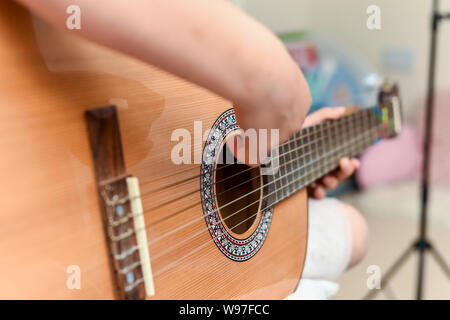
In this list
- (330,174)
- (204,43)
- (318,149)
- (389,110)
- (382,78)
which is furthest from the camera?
(382,78)

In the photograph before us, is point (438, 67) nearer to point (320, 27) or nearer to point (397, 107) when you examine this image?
point (320, 27)

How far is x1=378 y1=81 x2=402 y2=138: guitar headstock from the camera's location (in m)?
0.94

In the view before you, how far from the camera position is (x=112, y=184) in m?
0.40

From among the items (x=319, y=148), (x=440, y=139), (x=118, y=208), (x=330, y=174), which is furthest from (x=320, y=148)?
(x=440, y=139)

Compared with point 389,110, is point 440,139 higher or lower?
lower

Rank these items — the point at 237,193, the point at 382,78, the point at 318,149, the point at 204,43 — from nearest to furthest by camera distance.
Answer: the point at 204,43, the point at 237,193, the point at 318,149, the point at 382,78

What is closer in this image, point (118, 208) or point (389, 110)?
point (118, 208)

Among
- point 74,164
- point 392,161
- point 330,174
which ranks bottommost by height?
point 392,161

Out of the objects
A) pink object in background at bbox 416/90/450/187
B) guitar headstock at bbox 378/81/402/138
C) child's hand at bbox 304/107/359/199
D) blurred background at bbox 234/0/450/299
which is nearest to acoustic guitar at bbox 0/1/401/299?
child's hand at bbox 304/107/359/199

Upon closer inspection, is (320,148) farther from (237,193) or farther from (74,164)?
(74,164)

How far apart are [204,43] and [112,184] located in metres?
0.17

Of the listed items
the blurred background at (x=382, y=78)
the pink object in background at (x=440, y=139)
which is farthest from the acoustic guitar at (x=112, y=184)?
the pink object in background at (x=440, y=139)

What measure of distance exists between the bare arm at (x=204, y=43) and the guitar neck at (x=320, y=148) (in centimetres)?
21
